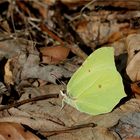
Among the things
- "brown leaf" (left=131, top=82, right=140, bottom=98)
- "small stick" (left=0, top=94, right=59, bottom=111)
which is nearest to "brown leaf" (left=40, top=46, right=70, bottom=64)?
"small stick" (left=0, top=94, right=59, bottom=111)

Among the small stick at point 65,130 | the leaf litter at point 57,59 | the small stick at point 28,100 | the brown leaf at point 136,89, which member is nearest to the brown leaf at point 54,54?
the leaf litter at point 57,59

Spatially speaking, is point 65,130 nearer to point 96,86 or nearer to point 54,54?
point 96,86

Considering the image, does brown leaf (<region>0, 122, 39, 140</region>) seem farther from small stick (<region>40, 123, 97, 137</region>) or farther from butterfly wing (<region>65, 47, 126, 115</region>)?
butterfly wing (<region>65, 47, 126, 115</region>)

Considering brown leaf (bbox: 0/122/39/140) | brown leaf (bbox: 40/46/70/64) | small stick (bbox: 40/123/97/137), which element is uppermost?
brown leaf (bbox: 40/46/70/64)

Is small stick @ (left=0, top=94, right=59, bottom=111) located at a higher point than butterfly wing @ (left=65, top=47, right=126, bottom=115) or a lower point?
lower

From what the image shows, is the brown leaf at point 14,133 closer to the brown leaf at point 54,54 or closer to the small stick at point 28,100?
the small stick at point 28,100
